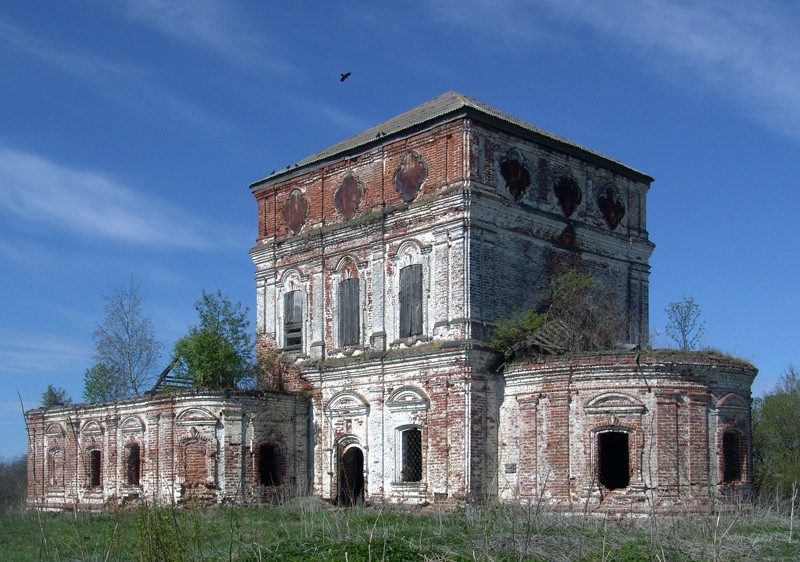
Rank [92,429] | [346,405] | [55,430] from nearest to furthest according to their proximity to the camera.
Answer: [346,405] < [92,429] < [55,430]

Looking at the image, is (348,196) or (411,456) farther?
(348,196)

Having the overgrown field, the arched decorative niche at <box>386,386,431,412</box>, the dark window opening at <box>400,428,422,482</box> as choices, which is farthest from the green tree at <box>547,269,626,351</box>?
the overgrown field

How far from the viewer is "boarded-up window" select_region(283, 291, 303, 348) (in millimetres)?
24766

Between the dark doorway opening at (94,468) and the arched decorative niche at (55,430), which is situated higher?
the arched decorative niche at (55,430)

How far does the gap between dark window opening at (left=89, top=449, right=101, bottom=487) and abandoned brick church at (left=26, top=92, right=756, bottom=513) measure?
13cm

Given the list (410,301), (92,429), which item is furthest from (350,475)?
(92,429)

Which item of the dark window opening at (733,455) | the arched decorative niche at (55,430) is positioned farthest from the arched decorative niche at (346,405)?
the arched decorative niche at (55,430)

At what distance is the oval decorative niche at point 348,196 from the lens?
77.5 ft

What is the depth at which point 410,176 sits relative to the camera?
22.3m

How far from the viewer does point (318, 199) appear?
81.3 feet

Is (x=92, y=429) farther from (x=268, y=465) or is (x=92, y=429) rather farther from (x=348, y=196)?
(x=348, y=196)

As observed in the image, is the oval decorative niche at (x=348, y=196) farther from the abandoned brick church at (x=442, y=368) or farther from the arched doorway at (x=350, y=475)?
the arched doorway at (x=350, y=475)

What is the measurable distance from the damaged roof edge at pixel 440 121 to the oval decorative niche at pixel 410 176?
2.11ft

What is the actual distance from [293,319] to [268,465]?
152 inches
